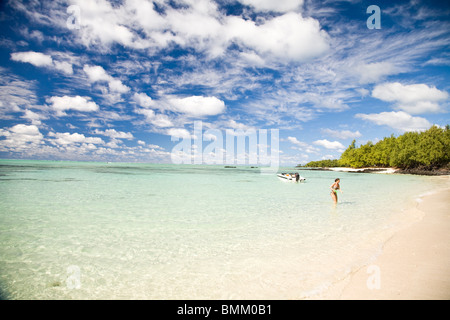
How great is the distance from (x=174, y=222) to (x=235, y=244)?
3917mm

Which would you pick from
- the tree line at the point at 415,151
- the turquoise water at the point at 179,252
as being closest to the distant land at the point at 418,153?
the tree line at the point at 415,151

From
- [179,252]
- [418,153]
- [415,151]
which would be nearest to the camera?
[179,252]

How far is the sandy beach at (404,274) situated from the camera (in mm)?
4230

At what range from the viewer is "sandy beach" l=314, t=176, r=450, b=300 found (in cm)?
423

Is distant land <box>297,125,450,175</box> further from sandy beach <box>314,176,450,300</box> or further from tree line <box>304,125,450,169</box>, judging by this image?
sandy beach <box>314,176,450,300</box>

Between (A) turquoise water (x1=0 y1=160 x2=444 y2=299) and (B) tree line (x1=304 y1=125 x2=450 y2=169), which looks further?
(B) tree line (x1=304 y1=125 x2=450 y2=169)

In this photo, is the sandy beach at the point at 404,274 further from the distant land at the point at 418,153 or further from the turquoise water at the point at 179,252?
the distant land at the point at 418,153

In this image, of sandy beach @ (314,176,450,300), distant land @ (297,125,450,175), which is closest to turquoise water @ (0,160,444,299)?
sandy beach @ (314,176,450,300)

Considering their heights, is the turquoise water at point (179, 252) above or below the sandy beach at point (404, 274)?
below

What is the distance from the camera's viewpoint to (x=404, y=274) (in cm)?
494

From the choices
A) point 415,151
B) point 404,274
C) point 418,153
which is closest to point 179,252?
point 404,274

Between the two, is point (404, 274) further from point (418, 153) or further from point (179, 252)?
point (418, 153)
